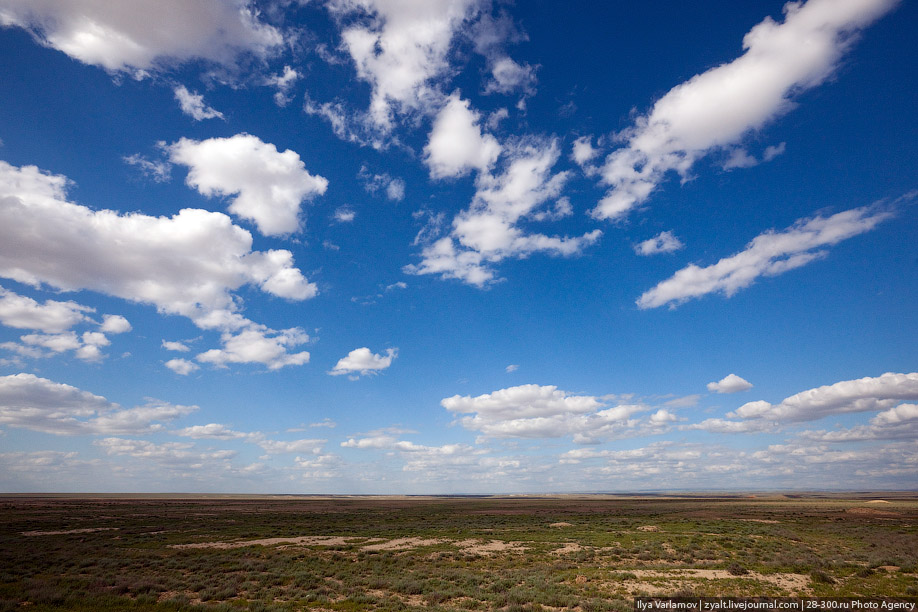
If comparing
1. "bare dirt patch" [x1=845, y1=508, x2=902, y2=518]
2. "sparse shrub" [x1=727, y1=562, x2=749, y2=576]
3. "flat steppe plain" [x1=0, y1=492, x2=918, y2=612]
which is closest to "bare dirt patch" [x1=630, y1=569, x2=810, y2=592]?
"flat steppe plain" [x1=0, y1=492, x2=918, y2=612]

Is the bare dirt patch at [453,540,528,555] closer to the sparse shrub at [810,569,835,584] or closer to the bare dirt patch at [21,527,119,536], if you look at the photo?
the sparse shrub at [810,569,835,584]

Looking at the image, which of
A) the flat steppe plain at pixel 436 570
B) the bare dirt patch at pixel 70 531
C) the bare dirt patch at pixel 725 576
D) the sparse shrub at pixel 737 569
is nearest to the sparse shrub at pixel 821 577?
the flat steppe plain at pixel 436 570

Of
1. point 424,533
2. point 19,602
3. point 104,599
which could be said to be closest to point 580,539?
point 424,533

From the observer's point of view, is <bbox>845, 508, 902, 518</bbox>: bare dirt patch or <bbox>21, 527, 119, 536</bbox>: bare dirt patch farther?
<bbox>845, 508, 902, 518</bbox>: bare dirt patch

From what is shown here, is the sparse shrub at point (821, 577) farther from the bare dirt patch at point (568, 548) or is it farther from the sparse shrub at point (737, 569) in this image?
the bare dirt patch at point (568, 548)

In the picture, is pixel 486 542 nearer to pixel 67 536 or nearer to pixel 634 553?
pixel 634 553

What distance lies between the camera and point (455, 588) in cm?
2109

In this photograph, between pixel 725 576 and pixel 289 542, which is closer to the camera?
pixel 725 576

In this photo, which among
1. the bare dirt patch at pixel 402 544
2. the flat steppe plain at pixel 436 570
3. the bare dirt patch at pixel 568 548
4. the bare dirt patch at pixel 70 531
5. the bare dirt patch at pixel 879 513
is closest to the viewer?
the flat steppe plain at pixel 436 570

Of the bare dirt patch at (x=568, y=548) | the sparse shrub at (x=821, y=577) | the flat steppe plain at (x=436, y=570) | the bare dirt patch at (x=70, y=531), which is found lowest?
the bare dirt patch at (x=70, y=531)

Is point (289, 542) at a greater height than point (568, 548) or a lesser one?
lesser

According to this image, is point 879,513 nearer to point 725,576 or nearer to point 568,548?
point 568,548

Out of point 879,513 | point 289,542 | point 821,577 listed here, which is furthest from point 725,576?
point 879,513

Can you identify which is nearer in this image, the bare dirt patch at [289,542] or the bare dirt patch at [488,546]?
the bare dirt patch at [488,546]
